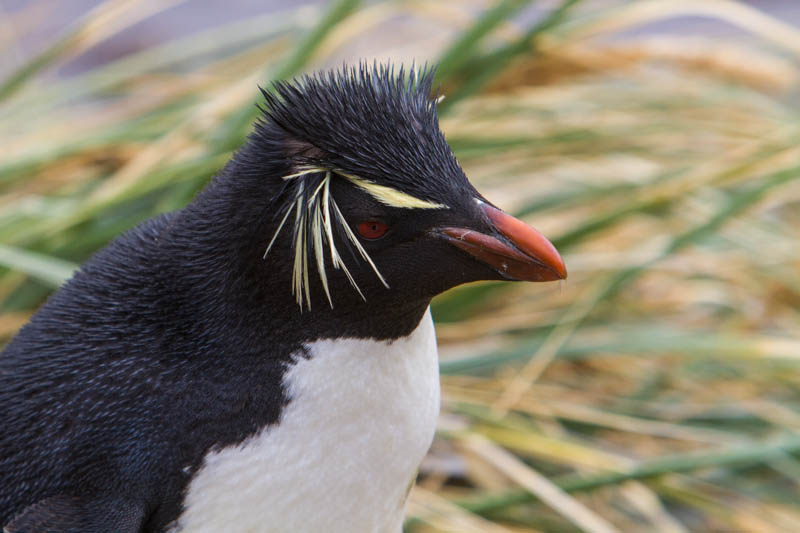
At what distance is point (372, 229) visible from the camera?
0.86 m

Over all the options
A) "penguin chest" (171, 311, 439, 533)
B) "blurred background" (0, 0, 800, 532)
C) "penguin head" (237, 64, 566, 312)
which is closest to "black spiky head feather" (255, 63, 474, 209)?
"penguin head" (237, 64, 566, 312)

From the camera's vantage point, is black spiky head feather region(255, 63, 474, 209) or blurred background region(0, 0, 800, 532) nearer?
black spiky head feather region(255, 63, 474, 209)

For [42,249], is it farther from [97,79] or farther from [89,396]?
[89,396]

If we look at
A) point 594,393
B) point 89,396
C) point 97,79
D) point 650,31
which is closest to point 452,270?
Result: point 89,396

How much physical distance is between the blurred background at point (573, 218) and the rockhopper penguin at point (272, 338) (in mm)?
438

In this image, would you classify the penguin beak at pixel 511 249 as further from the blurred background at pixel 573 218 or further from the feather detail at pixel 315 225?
the blurred background at pixel 573 218

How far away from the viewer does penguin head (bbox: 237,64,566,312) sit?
84cm

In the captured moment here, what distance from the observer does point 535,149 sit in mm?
1890

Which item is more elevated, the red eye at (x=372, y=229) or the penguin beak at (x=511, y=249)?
the red eye at (x=372, y=229)

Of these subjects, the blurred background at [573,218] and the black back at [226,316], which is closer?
the black back at [226,316]

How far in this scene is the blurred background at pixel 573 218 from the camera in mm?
1577

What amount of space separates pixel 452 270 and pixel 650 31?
114 inches

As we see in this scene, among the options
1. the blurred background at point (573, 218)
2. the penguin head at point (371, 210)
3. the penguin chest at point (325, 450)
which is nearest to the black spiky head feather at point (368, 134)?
the penguin head at point (371, 210)

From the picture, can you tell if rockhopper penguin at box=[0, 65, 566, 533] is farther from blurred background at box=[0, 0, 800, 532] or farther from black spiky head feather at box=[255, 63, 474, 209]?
blurred background at box=[0, 0, 800, 532]
